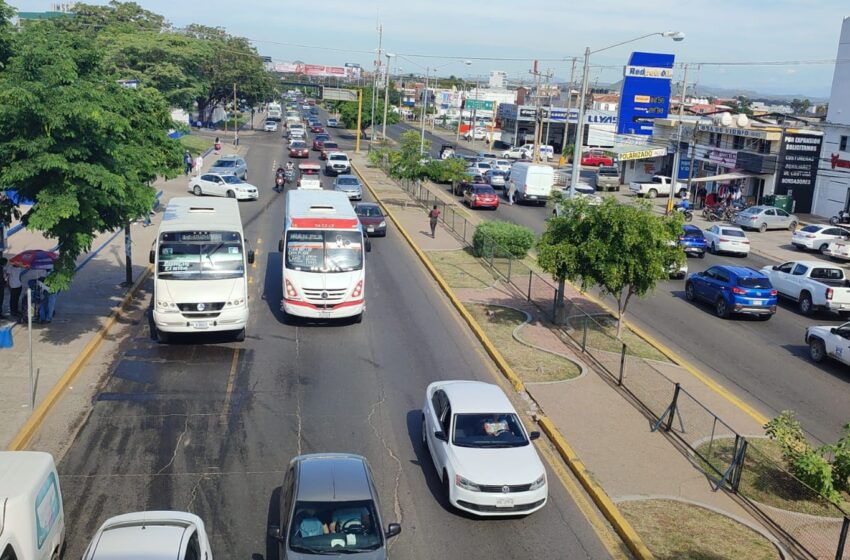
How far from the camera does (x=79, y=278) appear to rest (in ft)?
81.1

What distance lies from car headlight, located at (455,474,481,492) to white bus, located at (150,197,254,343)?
8.86 meters

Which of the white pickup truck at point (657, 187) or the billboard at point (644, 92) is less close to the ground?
the billboard at point (644, 92)

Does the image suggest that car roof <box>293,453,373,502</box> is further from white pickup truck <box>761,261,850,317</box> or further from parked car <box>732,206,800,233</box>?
parked car <box>732,206,800,233</box>

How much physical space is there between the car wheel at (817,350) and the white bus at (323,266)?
38.8 ft

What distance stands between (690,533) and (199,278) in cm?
1224

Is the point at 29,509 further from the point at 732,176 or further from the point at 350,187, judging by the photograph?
the point at 732,176

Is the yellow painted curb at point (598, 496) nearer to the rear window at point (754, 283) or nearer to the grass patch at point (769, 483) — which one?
the grass patch at point (769, 483)

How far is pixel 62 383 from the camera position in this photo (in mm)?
16047

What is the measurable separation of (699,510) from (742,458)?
1258mm

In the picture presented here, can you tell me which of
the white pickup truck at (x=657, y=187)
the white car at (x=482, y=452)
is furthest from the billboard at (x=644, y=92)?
the white car at (x=482, y=452)

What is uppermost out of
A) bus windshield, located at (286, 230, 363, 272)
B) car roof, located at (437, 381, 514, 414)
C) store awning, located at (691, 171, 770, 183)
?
store awning, located at (691, 171, 770, 183)

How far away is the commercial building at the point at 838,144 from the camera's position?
4738 cm

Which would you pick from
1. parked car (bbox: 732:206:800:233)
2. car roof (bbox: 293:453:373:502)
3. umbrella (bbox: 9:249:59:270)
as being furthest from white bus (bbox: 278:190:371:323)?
parked car (bbox: 732:206:800:233)

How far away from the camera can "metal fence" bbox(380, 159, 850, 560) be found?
38.0 feet
